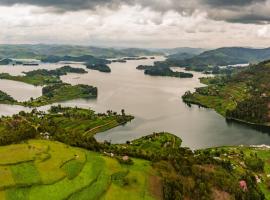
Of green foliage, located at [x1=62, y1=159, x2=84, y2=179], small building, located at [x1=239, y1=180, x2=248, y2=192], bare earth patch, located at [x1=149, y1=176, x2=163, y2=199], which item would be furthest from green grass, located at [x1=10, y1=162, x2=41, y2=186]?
small building, located at [x1=239, y1=180, x2=248, y2=192]

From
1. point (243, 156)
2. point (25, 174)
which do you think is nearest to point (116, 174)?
point (25, 174)

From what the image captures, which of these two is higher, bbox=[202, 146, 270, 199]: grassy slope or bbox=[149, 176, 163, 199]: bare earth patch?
bbox=[149, 176, 163, 199]: bare earth patch

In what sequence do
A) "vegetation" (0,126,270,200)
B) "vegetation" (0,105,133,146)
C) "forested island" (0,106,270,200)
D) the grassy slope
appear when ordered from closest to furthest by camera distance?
"vegetation" (0,126,270,200) → "forested island" (0,106,270,200) → the grassy slope → "vegetation" (0,105,133,146)

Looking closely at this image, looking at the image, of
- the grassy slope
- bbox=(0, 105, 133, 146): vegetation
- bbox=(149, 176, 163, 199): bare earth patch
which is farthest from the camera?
bbox=(0, 105, 133, 146): vegetation

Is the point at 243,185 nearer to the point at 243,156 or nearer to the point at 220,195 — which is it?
the point at 220,195

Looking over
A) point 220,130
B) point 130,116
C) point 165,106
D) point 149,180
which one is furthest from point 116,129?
point 149,180

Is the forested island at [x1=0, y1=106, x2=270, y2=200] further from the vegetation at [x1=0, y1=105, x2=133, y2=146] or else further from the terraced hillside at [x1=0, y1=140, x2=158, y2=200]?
the vegetation at [x1=0, y1=105, x2=133, y2=146]

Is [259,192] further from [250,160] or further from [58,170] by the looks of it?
[58,170]
